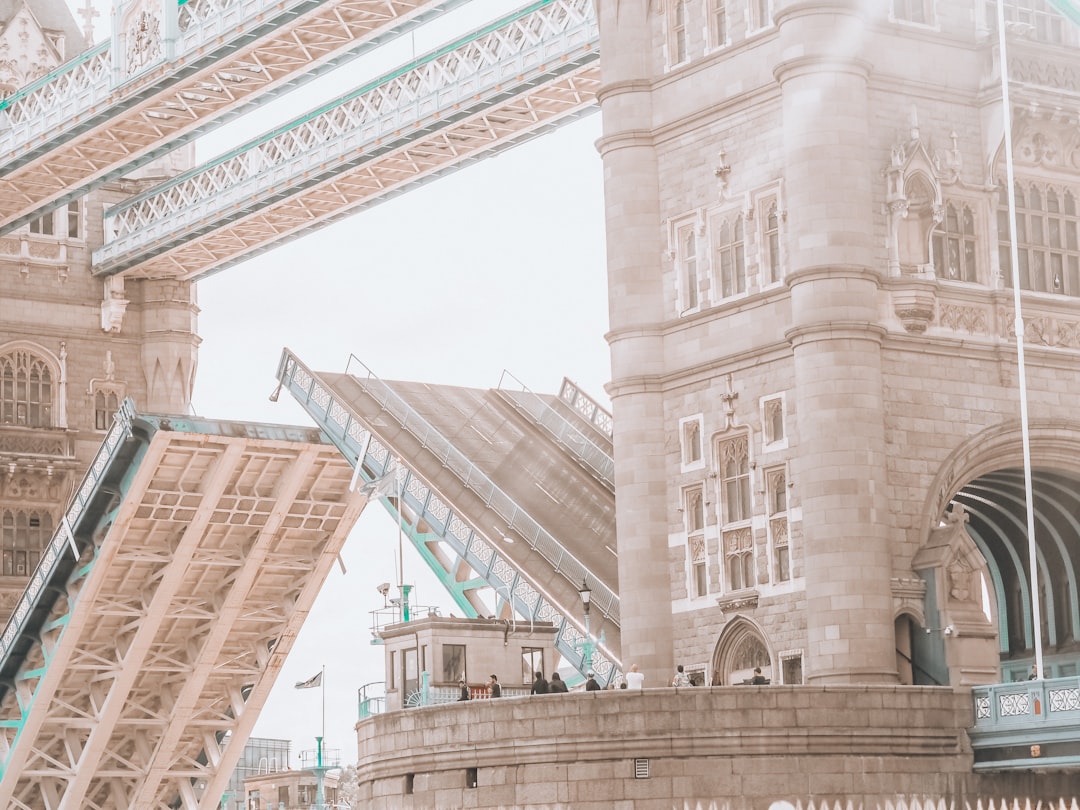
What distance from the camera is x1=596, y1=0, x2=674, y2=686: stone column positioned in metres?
38.4

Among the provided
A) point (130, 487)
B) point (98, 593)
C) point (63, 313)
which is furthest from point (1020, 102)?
point (63, 313)

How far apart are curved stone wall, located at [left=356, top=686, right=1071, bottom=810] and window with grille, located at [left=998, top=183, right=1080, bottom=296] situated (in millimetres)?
8671

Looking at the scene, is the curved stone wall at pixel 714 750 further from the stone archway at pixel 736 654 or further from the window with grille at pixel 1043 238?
the window with grille at pixel 1043 238

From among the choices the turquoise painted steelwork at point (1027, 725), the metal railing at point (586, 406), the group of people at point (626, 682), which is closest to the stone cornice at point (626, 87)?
the group of people at point (626, 682)

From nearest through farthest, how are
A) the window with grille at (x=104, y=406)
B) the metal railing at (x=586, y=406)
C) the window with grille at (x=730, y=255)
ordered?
the window with grille at (x=730, y=255) → the metal railing at (x=586, y=406) → the window with grille at (x=104, y=406)

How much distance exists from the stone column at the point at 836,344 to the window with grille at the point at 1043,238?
10.3 ft

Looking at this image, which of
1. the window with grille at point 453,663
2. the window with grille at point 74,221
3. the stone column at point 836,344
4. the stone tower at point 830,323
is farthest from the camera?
the window with grille at point 74,221

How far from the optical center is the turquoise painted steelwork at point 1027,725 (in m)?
31.3

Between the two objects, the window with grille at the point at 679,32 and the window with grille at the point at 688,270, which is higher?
the window with grille at the point at 679,32

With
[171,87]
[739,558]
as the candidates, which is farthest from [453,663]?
[171,87]

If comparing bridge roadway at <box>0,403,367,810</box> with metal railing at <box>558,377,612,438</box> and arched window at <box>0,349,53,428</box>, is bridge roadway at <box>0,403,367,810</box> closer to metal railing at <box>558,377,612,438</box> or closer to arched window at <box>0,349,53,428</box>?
metal railing at <box>558,377,612,438</box>

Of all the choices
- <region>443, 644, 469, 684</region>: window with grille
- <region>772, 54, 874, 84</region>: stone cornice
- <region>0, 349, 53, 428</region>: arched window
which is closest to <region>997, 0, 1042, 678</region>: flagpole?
<region>772, 54, 874, 84</region>: stone cornice

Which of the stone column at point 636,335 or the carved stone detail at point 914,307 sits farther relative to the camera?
the stone column at point 636,335

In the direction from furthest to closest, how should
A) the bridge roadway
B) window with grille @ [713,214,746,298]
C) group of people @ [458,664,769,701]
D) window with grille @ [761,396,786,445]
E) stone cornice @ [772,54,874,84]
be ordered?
the bridge roadway → window with grille @ [713,214,746,298] → window with grille @ [761,396,786,445] → stone cornice @ [772,54,874,84] → group of people @ [458,664,769,701]
